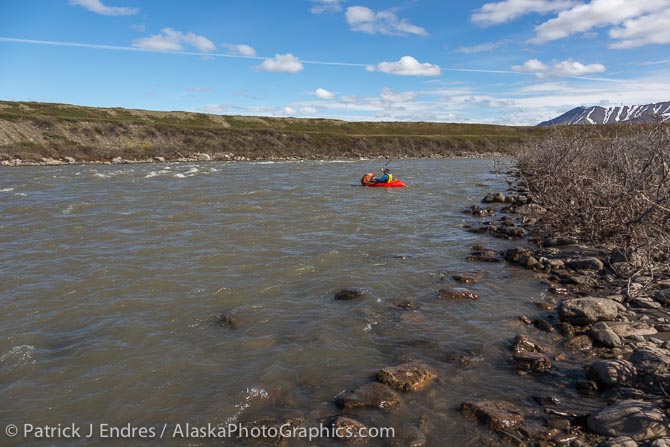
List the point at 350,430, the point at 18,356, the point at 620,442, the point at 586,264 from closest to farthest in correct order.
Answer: the point at 620,442
the point at 350,430
the point at 18,356
the point at 586,264

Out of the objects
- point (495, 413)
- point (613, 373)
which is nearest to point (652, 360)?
point (613, 373)

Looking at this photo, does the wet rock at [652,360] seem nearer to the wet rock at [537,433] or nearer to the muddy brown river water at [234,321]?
the muddy brown river water at [234,321]

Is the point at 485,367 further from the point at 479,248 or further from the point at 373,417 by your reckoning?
the point at 479,248

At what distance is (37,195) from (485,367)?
26.0m

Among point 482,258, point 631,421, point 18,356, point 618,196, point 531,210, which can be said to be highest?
point 618,196

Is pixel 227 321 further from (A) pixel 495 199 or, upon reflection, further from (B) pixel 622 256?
(A) pixel 495 199

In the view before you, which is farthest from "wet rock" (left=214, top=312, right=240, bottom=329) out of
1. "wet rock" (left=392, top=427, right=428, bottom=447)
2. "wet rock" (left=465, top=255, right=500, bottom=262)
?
"wet rock" (left=465, top=255, right=500, bottom=262)

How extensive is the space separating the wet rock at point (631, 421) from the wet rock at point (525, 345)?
1960 mm

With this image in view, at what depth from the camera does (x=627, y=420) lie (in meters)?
5.13

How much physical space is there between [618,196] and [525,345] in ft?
17.3

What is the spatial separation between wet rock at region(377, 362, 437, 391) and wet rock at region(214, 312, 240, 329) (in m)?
3.36

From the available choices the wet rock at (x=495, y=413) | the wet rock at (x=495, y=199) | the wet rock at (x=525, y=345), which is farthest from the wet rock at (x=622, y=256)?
the wet rock at (x=495, y=199)

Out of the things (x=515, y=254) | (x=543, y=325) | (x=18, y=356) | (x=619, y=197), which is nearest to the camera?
(x=18, y=356)

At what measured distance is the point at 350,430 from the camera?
5441mm
